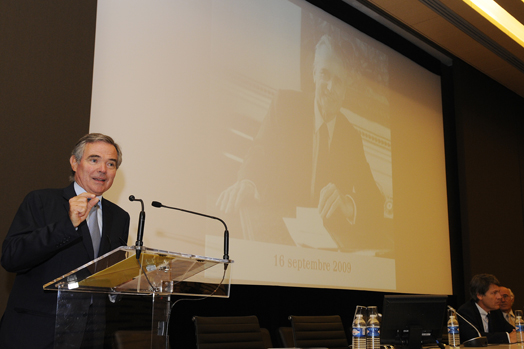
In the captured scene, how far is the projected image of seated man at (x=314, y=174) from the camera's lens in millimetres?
4535

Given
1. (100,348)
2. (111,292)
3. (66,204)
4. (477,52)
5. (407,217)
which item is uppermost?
(477,52)

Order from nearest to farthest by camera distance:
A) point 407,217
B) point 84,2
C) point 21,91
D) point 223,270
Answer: point 223,270, point 21,91, point 84,2, point 407,217

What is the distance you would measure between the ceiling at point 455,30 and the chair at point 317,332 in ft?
11.5

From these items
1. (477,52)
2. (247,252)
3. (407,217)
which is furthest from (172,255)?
(477,52)

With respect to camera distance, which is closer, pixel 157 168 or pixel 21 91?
pixel 21 91

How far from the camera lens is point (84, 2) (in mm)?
3539

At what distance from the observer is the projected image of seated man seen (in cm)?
454

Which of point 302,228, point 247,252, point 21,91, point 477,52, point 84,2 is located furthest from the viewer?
point 477,52

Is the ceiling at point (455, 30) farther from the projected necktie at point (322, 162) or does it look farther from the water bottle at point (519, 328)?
the water bottle at point (519, 328)

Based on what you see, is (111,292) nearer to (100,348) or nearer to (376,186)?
(100,348)

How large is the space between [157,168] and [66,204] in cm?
163

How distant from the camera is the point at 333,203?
5.20 metres

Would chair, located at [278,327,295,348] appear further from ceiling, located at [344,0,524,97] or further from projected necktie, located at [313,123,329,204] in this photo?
ceiling, located at [344,0,524,97]

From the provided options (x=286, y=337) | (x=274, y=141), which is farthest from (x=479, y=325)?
(x=274, y=141)
